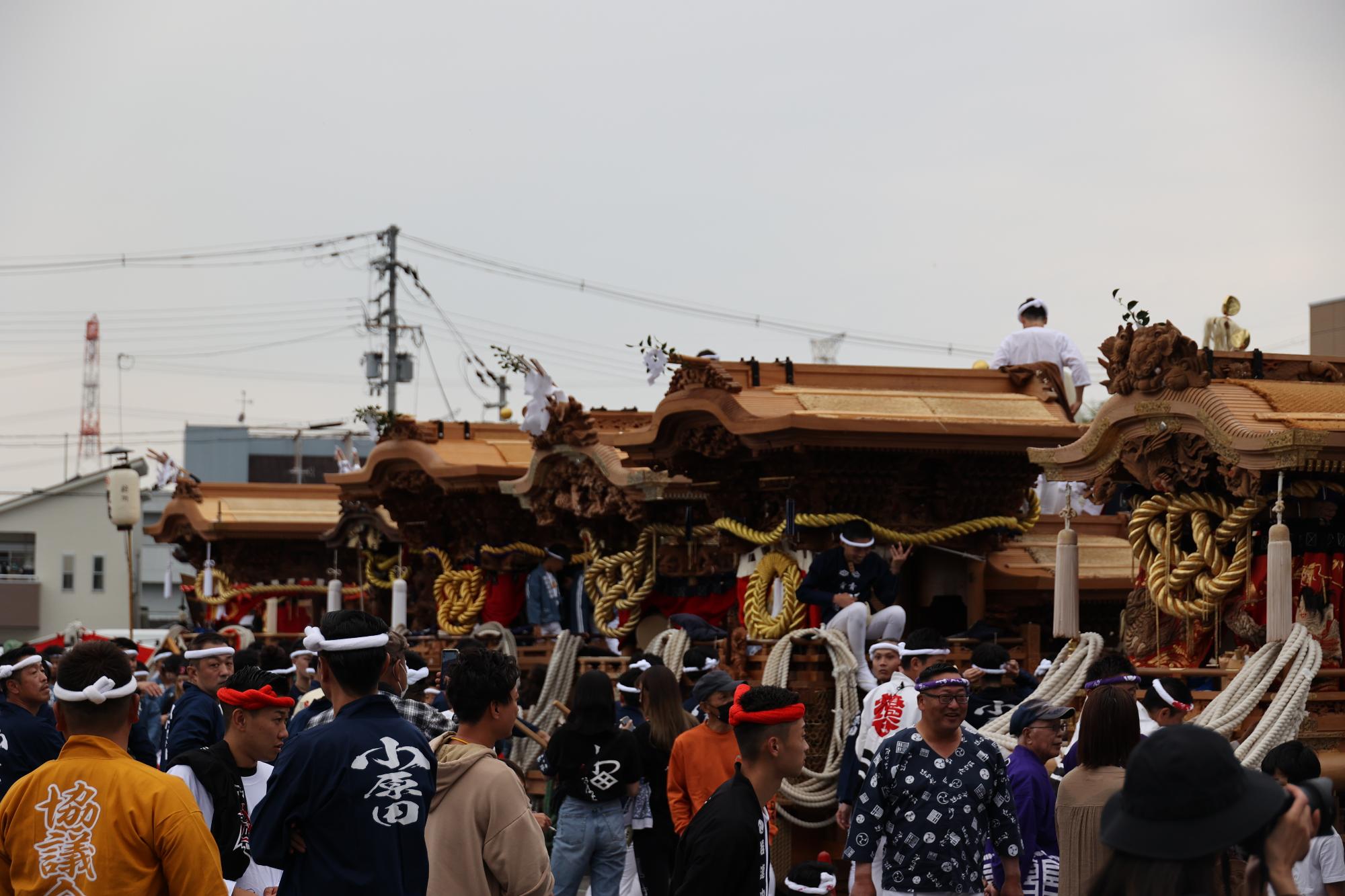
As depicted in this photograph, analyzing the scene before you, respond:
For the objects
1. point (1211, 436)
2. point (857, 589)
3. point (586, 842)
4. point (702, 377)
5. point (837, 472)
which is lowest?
point (586, 842)

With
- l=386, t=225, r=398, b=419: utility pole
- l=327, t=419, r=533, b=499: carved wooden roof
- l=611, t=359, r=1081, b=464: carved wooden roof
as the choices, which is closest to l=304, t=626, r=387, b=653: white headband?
l=611, t=359, r=1081, b=464: carved wooden roof

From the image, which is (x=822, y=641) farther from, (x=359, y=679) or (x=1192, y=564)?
(x=359, y=679)

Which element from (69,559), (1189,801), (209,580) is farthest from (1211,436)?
(69,559)

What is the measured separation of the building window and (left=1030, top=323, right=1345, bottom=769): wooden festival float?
4901cm

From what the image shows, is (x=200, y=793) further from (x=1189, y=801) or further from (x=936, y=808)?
(x=1189, y=801)

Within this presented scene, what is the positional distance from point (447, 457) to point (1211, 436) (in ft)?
38.1

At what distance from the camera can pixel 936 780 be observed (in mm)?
6656

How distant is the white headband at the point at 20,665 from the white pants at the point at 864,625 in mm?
6244

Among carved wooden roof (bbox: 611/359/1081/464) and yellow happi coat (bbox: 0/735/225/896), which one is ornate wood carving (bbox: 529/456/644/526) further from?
yellow happi coat (bbox: 0/735/225/896)

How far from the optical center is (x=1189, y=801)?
328 centimetres

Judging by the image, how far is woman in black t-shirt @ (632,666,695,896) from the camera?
9.48 m

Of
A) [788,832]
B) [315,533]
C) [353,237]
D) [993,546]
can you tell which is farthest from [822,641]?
[353,237]

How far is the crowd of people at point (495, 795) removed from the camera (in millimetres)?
3346

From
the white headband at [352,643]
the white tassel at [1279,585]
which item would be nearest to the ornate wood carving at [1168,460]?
the white tassel at [1279,585]
